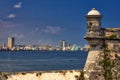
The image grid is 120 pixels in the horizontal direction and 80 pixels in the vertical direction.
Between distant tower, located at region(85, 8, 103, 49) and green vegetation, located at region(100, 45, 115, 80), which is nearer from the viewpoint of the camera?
distant tower, located at region(85, 8, 103, 49)

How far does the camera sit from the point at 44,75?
96.5 ft

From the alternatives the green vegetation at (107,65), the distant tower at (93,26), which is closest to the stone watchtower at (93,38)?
the distant tower at (93,26)

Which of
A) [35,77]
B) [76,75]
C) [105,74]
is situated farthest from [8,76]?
[105,74]

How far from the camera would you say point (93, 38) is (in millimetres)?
29125

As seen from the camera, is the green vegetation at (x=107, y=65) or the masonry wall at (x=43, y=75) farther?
the green vegetation at (x=107, y=65)

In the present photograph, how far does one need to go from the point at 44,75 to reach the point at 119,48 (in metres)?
5.34

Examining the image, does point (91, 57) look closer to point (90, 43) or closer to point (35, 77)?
point (90, 43)

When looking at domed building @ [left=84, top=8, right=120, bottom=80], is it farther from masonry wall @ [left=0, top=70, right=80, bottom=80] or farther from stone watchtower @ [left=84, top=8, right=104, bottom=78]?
masonry wall @ [left=0, top=70, right=80, bottom=80]

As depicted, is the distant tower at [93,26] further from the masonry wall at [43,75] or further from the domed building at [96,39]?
A: the masonry wall at [43,75]

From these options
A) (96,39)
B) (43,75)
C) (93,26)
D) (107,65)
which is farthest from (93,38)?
(43,75)

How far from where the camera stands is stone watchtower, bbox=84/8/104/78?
28938mm

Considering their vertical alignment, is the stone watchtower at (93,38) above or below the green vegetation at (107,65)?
above

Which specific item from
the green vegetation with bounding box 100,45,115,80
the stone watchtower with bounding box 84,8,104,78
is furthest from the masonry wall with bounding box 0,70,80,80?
the green vegetation with bounding box 100,45,115,80

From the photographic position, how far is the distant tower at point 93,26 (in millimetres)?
28922
